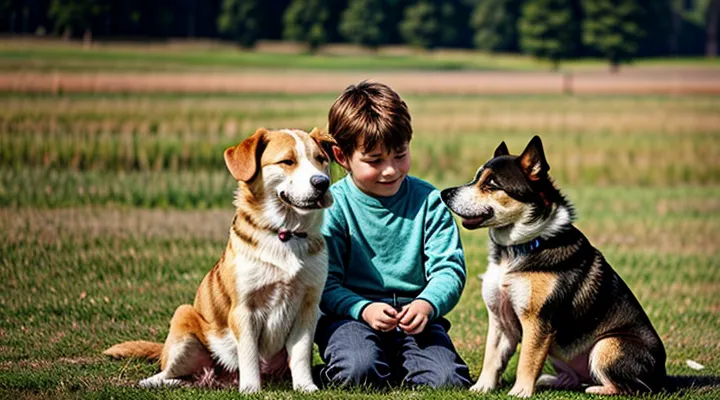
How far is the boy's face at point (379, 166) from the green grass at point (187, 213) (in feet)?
4.16

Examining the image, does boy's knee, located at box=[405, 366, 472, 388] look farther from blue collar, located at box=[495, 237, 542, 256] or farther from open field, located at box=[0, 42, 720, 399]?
blue collar, located at box=[495, 237, 542, 256]

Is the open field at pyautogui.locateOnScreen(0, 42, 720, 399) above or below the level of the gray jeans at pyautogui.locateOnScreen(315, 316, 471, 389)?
below

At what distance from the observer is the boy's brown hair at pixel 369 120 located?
20.1ft

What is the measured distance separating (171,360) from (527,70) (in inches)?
1918

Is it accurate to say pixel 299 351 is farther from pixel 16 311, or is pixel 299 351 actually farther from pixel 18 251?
pixel 18 251

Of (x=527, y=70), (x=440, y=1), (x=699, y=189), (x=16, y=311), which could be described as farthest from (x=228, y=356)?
(x=527, y=70)

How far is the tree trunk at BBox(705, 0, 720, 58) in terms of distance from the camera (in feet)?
176

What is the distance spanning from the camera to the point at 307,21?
4288 centimetres

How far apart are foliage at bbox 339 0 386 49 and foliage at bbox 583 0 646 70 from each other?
10.3 m

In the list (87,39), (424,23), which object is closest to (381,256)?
(87,39)

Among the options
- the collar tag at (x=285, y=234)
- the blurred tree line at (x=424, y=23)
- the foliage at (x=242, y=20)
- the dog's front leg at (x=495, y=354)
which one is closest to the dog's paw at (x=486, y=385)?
the dog's front leg at (x=495, y=354)

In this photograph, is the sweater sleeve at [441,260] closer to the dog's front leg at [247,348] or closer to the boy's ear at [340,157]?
the boy's ear at [340,157]

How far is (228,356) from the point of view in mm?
5918

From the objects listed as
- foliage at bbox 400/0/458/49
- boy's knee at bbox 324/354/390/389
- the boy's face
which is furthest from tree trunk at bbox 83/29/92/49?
boy's knee at bbox 324/354/390/389
